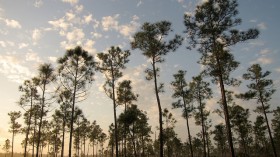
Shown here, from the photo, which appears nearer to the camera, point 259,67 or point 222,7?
point 222,7

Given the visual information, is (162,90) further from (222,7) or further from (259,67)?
(259,67)

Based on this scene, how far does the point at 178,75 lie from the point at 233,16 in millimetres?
18939

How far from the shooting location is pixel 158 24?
27938 millimetres

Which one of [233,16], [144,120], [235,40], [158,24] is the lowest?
[144,120]

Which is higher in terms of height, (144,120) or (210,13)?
(210,13)

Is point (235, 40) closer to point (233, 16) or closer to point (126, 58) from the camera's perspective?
point (233, 16)

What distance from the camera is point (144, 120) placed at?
167ft

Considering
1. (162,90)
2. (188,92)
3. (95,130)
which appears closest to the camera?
(162,90)

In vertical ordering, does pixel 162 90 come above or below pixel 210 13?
below

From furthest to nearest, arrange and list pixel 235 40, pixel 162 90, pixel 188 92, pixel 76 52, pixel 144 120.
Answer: pixel 144 120 → pixel 188 92 → pixel 76 52 → pixel 162 90 → pixel 235 40

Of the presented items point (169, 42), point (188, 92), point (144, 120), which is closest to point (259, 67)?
point (188, 92)

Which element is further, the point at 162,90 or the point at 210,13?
the point at 162,90

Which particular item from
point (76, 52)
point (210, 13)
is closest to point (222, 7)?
point (210, 13)

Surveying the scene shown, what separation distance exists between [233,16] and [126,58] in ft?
51.4
